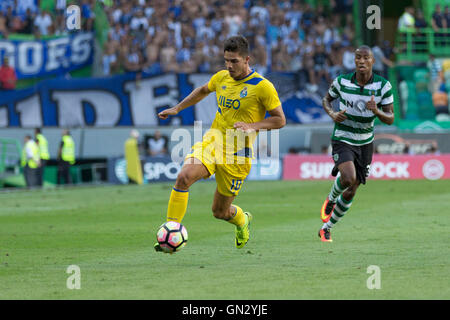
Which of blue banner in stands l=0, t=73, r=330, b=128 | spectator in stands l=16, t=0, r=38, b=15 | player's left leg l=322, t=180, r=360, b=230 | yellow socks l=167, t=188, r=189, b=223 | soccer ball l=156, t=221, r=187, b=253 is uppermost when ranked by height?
spectator in stands l=16, t=0, r=38, b=15

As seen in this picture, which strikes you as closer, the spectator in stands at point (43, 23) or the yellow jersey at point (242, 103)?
the yellow jersey at point (242, 103)

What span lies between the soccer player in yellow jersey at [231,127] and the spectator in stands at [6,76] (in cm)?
2348

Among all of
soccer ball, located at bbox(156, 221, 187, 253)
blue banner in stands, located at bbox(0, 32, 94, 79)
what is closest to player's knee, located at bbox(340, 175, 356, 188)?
soccer ball, located at bbox(156, 221, 187, 253)

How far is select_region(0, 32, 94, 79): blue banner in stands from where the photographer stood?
32719 mm

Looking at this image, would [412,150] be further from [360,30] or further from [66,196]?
[66,196]

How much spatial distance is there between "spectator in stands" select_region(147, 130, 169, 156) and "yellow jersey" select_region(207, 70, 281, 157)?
67.6 ft

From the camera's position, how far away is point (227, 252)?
10.9 m

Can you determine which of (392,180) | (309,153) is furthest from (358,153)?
(309,153)

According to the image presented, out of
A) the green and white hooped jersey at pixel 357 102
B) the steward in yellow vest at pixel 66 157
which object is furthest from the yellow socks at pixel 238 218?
the steward in yellow vest at pixel 66 157

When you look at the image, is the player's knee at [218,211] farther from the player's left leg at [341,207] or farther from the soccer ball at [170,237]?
the player's left leg at [341,207]

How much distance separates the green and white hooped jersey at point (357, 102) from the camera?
11.6 metres

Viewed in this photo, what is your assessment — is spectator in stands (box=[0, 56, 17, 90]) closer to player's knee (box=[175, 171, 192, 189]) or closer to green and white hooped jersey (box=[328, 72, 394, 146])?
green and white hooped jersey (box=[328, 72, 394, 146])

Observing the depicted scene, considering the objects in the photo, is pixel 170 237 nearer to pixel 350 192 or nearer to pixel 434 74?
pixel 350 192

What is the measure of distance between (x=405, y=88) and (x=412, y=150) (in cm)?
402
